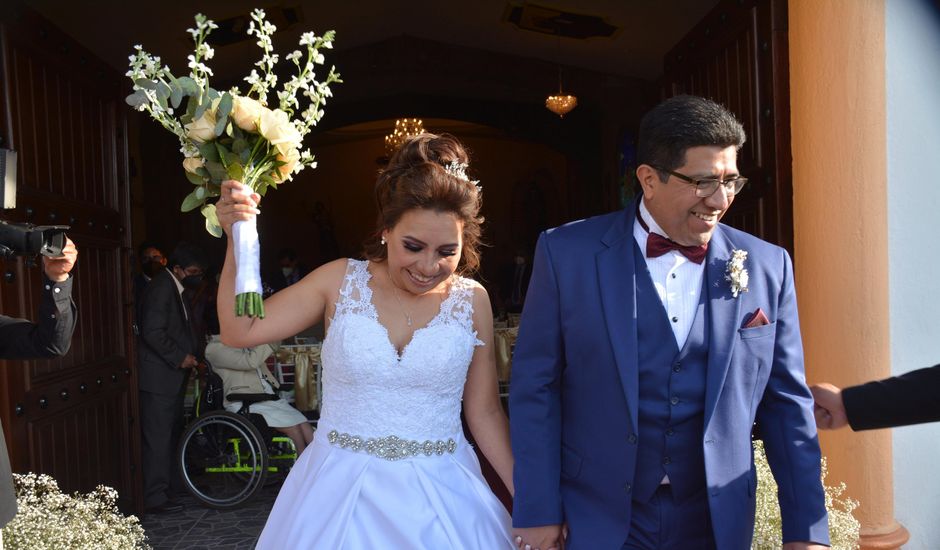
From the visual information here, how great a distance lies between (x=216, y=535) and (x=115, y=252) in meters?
1.95

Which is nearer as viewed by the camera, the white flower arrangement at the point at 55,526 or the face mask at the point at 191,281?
the white flower arrangement at the point at 55,526

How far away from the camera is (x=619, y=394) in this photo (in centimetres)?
225

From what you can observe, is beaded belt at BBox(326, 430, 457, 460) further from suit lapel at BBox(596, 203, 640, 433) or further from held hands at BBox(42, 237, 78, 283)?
held hands at BBox(42, 237, 78, 283)

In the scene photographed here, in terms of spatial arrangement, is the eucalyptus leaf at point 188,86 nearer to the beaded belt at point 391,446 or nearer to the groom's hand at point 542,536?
the beaded belt at point 391,446

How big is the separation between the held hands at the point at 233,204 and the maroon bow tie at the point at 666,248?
1118 millimetres

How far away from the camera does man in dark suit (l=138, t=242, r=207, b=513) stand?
6.10 metres

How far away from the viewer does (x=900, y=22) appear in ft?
12.1

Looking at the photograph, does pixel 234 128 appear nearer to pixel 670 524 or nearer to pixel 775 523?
pixel 670 524

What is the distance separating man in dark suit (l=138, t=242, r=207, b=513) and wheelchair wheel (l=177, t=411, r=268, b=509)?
0.16m

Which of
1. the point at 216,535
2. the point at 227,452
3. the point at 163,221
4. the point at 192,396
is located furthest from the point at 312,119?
the point at 163,221

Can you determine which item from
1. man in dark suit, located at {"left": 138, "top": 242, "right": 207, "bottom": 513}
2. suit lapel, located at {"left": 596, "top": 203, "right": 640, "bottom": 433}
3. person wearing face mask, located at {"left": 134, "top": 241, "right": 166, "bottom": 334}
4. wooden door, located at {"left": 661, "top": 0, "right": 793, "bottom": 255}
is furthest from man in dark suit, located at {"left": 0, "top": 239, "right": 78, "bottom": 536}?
person wearing face mask, located at {"left": 134, "top": 241, "right": 166, "bottom": 334}

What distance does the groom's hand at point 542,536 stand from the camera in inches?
91.7

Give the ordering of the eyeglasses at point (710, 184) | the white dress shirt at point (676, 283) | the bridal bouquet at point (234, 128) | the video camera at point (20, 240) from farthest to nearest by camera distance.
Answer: the video camera at point (20, 240) < the bridal bouquet at point (234, 128) < the white dress shirt at point (676, 283) < the eyeglasses at point (710, 184)

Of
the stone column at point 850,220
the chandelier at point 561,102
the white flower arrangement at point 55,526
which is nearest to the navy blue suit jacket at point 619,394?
the stone column at point 850,220
